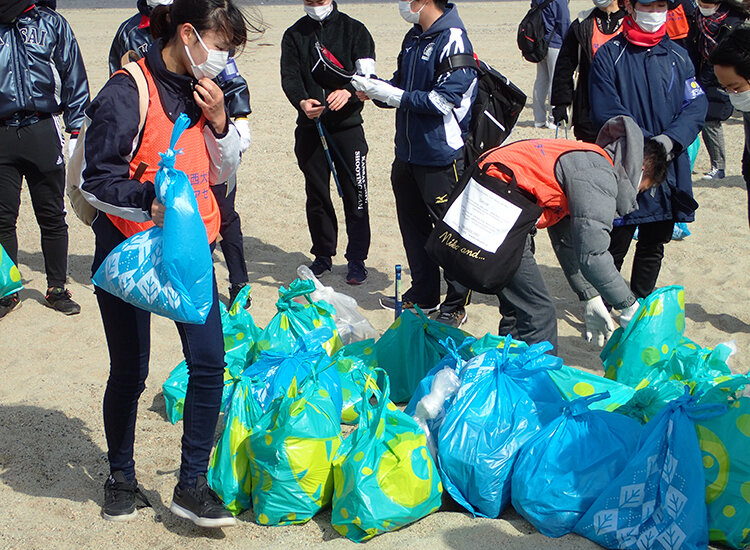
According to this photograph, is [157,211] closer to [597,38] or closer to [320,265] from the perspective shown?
[320,265]

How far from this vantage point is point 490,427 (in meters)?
3.03

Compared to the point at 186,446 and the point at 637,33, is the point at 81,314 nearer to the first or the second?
the point at 186,446

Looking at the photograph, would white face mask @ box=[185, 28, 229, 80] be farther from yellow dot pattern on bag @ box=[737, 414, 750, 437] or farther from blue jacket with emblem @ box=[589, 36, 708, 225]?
blue jacket with emblem @ box=[589, 36, 708, 225]

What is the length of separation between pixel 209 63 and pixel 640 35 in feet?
8.71

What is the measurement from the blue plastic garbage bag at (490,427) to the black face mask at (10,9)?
330 centimetres

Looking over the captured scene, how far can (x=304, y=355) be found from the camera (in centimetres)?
364

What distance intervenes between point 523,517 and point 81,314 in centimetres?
322

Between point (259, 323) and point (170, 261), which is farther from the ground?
point (170, 261)

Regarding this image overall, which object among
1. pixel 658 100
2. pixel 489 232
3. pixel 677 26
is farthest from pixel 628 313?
pixel 677 26

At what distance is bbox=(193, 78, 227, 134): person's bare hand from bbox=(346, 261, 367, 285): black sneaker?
289 centimetres

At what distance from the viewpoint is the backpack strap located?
15.1 feet

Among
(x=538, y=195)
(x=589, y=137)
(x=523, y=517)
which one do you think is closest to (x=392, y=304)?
(x=589, y=137)

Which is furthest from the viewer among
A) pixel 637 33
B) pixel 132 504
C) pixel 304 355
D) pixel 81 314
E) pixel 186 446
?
pixel 81 314

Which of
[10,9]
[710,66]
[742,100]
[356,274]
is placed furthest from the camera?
[710,66]
